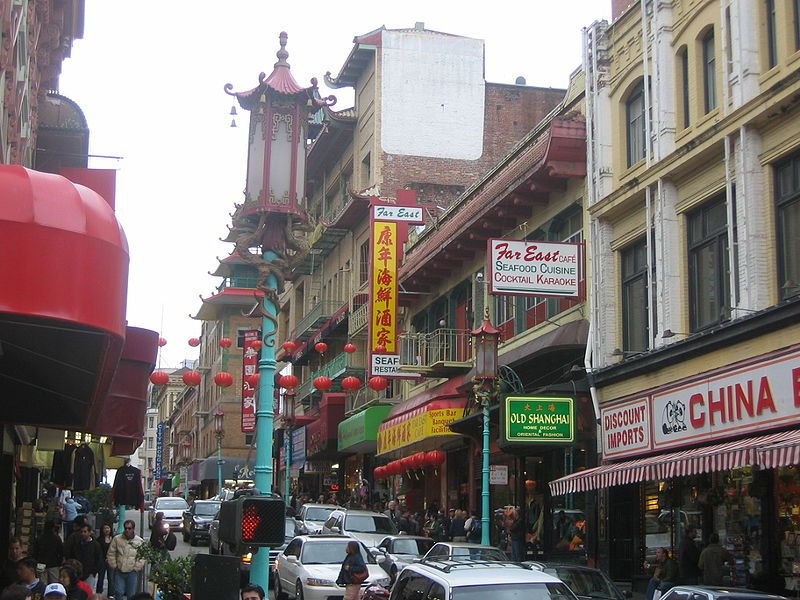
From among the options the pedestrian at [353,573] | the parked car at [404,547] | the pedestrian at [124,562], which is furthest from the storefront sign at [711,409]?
the pedestrian at [124,562]

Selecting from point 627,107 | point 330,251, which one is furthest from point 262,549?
point 330,251

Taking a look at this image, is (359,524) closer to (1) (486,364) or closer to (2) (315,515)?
(1) (486,364)

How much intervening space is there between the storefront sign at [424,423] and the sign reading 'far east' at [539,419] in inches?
299

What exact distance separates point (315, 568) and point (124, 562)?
402 centimetres

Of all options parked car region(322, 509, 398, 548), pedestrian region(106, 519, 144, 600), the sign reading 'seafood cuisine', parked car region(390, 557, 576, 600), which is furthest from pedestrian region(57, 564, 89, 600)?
the sign reading 'seafood cuisine'

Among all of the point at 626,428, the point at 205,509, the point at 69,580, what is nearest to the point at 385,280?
the point at 205,509

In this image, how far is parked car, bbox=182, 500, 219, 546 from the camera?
42.1m

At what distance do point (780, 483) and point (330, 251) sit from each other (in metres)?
40.9

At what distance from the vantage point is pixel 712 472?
21594 millimetres

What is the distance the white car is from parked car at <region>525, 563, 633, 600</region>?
446cm

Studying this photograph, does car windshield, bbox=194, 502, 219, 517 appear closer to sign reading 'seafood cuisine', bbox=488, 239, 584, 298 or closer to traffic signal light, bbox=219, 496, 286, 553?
sign reading 'seafood cuisine', bbox=488, 239, 584, 298

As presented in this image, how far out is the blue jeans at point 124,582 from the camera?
19.6 meters

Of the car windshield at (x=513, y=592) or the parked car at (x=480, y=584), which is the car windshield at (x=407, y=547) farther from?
the car windshield at (x=513, y=592)

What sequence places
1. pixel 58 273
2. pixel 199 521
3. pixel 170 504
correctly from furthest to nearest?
pixel 170 504 → pixel 199 521 → pixel 58 273
